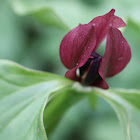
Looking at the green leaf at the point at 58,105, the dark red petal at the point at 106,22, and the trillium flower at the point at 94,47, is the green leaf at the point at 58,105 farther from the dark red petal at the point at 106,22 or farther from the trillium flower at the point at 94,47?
the dark red petal at the point at 106,22

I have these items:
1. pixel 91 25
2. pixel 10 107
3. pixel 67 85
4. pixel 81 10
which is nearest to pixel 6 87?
pixel 10 107

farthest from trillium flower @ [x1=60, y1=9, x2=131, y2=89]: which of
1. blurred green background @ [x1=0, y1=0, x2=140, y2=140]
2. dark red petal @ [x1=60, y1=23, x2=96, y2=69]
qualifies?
blurred green background @ [x1=0, y1=0, x2=140, y2=140]

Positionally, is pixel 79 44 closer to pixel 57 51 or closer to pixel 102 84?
pixel 102 84

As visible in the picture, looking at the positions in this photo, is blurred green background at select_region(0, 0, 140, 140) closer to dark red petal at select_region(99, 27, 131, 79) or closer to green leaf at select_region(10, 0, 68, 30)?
green leaf at select_region(10, 0, 68, 30)

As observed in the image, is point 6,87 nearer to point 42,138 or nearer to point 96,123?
point 42,138

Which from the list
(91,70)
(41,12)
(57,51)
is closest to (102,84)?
(91,70)
